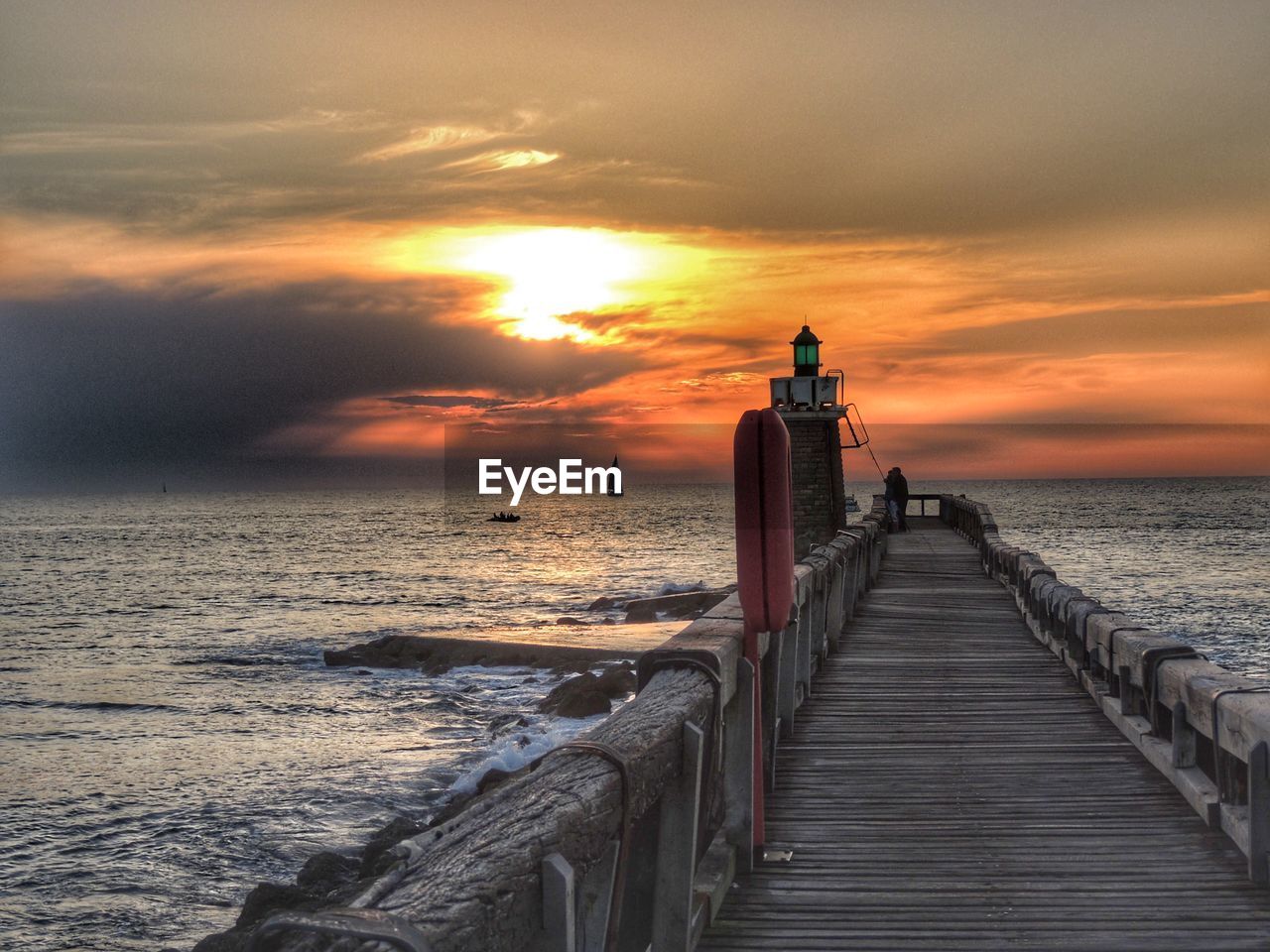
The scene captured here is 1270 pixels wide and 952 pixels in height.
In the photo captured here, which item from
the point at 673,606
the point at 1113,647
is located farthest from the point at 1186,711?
the point at 673,606

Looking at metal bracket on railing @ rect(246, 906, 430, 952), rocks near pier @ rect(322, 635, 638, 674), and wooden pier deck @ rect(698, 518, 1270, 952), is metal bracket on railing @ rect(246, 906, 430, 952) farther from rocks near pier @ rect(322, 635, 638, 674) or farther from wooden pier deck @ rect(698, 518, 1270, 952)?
rocks near pier @ rect(322, 635, 638, 674)

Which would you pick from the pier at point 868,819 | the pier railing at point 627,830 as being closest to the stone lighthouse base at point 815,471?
the pier at point 868,819

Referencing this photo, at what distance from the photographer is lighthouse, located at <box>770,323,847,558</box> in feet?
108

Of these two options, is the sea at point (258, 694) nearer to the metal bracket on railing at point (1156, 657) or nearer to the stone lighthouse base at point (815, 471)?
the stone lighthouse base at point (815, 471)

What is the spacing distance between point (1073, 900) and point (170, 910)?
41.6ft

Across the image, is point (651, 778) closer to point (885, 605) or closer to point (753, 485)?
point (753, 485)

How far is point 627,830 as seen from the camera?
3.22 metres

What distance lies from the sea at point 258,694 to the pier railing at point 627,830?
1046cm

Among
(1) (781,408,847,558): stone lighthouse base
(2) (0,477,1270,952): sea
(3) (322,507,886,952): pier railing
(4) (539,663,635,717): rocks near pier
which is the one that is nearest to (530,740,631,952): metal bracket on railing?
(3) (322,507,886,952): pier railing

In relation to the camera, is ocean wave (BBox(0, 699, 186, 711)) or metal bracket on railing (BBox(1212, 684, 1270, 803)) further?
ocean wave (BBox(0, 699, 186, 711))

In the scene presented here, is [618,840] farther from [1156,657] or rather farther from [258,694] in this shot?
[258,694]

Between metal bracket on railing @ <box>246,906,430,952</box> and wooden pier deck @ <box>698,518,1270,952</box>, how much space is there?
9.48ft

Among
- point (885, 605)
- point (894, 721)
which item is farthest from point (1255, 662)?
point (894, 721)

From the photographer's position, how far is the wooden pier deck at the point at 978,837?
15.4ft
